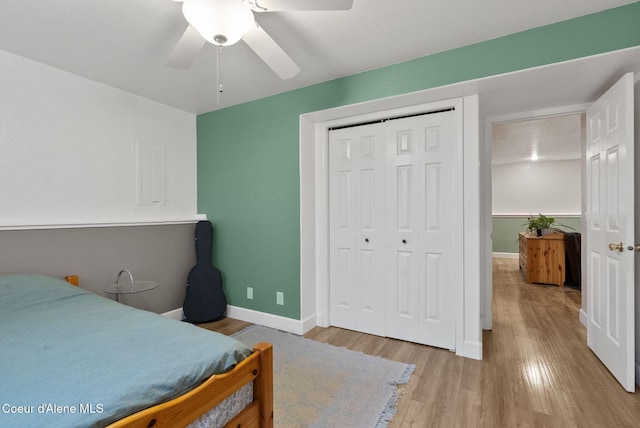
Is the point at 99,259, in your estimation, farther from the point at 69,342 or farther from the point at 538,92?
the point at 538,92

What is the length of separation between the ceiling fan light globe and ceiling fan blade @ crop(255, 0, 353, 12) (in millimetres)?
104

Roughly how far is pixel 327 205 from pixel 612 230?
215 centimetres

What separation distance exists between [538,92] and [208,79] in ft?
8.73

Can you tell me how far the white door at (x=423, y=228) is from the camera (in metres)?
2.49

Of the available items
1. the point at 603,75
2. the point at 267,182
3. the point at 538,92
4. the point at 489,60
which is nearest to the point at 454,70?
the point at 489,60

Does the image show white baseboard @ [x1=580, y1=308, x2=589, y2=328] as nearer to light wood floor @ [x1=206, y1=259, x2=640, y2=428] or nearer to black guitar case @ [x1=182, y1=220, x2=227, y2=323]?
light wood floor @ [x1=206, y1=259, x2=640, y2=428]

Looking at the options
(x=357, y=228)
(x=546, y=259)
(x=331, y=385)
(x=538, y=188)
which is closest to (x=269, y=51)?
(x=357, y=228)

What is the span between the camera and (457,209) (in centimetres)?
242

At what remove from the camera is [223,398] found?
111cm

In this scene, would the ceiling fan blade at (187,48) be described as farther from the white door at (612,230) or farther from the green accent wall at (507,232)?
the green accent wall at (507,232)

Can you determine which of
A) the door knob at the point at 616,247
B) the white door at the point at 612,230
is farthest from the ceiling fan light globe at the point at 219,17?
the door knob at the point at 616,247

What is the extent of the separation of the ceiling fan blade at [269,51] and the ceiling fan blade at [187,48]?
0.24m

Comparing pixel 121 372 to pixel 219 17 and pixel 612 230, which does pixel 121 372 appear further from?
pixel 612 230

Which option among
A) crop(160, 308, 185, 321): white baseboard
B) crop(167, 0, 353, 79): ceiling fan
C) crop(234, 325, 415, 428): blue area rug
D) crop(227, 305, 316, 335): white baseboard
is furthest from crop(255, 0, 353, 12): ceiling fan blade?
crop(160, 308, 185, 321): white baseboard
